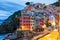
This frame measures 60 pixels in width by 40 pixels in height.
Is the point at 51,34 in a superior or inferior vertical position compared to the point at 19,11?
inferior

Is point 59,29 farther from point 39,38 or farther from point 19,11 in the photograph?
point 19,11

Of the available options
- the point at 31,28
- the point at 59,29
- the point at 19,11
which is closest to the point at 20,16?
the point at 19,11

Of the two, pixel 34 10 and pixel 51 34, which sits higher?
pixel 34 10

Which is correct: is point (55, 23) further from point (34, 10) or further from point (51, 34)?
point (34, 10)

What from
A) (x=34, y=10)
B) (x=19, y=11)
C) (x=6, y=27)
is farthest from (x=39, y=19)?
(x=6, y=27)

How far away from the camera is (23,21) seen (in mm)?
2215

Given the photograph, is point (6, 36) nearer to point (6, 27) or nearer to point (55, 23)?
point (6, 27)

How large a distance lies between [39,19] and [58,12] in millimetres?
250

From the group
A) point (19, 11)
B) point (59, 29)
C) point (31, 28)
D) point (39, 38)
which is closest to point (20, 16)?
point (19, 11)

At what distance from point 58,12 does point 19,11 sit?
0.48 meters

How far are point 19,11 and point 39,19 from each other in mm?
263

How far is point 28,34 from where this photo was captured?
218 centimetres

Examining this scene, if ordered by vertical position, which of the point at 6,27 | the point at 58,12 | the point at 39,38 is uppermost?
the point at 58,12

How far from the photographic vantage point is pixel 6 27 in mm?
2135
